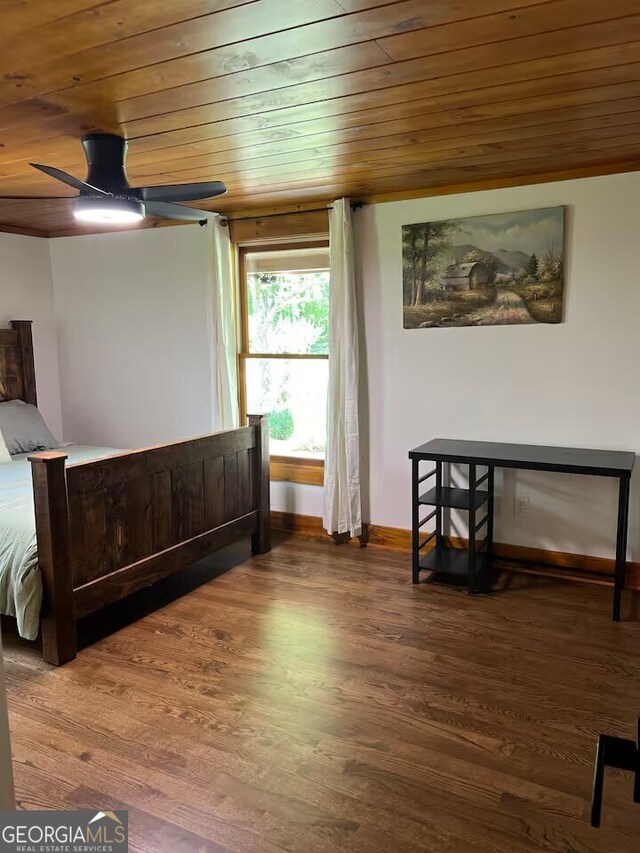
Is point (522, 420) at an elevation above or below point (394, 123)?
below

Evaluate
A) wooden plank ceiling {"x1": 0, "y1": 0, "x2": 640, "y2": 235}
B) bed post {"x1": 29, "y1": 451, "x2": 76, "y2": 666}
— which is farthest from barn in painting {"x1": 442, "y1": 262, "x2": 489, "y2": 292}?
bed post {"x1": 29, "y1": 451, "x2": 76, "y2": 666}

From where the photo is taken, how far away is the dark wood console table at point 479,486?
3.24 metres

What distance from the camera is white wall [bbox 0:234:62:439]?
513 centimetres

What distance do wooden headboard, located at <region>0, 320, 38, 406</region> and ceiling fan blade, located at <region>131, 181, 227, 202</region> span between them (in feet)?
9.42

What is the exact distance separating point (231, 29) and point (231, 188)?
216 centimetres

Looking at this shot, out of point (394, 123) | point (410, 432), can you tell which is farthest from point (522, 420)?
point (394, 123)

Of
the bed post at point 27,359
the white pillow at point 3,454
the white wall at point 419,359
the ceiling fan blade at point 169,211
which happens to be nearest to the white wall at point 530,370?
the white wall at point 419,359

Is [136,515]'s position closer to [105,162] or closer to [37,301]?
[105,162]

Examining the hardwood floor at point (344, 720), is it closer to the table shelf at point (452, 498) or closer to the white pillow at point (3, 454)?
the table shelf at point (452, 498)

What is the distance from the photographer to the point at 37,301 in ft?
17.6

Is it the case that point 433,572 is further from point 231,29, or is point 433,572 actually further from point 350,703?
point 231,29

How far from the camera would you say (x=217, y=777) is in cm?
213

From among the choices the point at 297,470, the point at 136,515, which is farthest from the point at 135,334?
the point at 136,515

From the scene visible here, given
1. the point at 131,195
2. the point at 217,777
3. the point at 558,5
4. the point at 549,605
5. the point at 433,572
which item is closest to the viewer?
the point at 558,5
